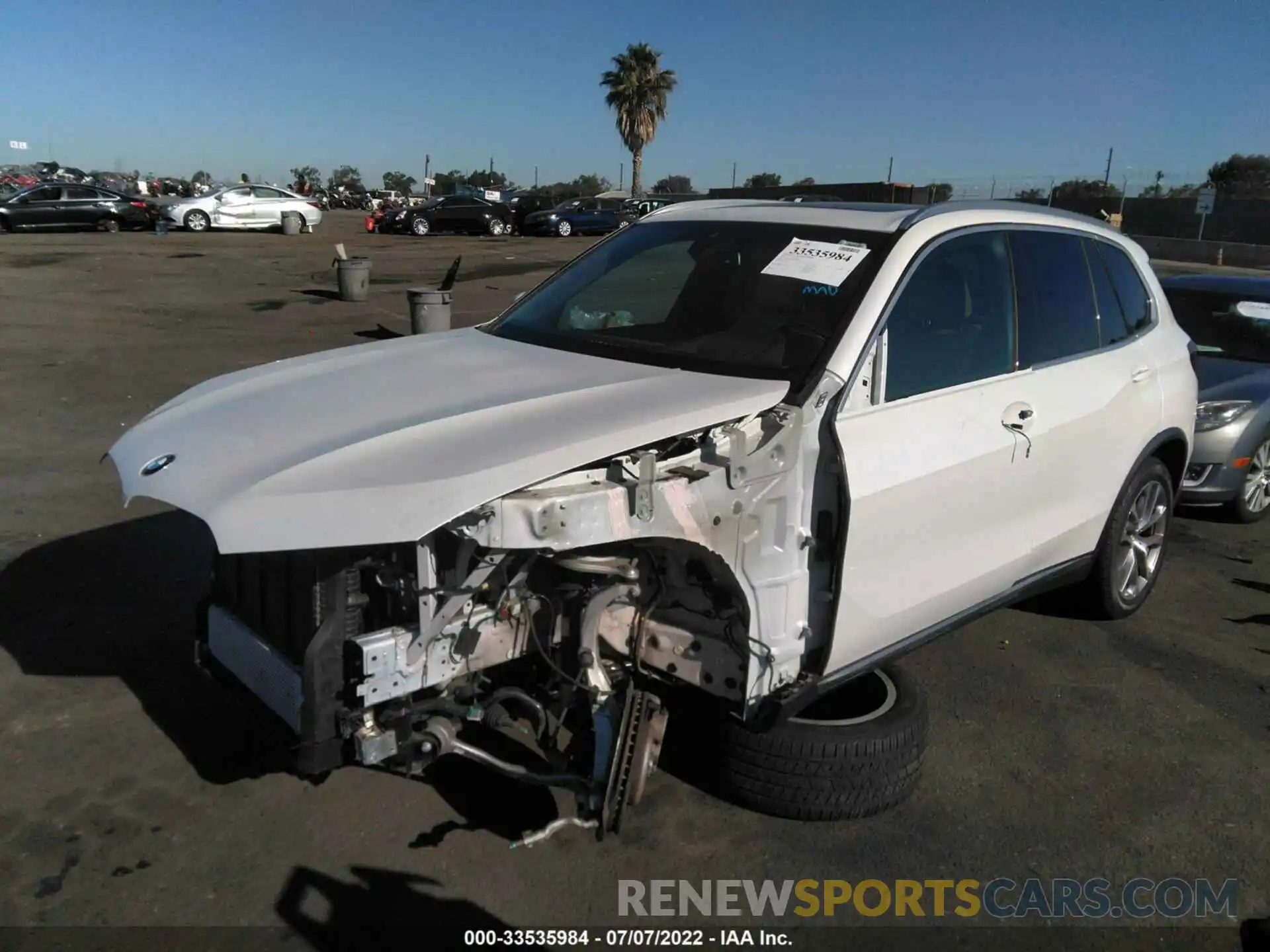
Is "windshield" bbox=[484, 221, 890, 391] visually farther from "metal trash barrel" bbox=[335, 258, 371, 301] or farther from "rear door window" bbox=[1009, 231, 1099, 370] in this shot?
"metal trash barrel" bbox=[335, 258, 371, 301]

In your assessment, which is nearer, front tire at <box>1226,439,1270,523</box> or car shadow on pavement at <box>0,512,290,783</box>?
car shadow on pavement at <box>0,512,290,783</box>

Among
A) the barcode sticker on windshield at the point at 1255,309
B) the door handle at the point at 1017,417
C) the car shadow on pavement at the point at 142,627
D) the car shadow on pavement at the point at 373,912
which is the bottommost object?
the car shadow on pavement at the point at 373,912

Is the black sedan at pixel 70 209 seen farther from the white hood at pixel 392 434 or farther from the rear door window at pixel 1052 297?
the rear door window at pixel 1052 297

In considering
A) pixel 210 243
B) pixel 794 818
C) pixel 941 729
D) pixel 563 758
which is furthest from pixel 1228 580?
pixel 210 243

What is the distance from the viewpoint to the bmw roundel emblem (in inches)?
108

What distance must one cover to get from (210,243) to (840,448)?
26.4 meters

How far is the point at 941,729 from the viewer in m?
3.84

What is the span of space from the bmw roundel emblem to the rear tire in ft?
5.98

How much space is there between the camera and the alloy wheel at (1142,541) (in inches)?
181

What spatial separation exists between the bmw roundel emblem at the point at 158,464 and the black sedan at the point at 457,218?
3068 centimetres

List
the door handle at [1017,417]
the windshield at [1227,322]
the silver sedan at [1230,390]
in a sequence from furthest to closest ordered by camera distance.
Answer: the windshield at [1227,322] → the silver sedan at [1230,390] → the door handle at [1017,417]

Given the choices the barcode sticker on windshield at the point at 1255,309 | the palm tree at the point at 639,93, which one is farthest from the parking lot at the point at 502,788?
the palm tree at the point at 639,93

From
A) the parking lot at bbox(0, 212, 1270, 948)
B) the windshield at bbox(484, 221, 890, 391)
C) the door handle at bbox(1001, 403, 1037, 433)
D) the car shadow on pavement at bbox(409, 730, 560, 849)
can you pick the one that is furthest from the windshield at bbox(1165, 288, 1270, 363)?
the car shadow on pavement at bbox(409, 730, 560, 849)

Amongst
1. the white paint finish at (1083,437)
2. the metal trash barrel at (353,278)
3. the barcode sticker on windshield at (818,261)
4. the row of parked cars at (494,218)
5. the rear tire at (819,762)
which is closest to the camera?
the rear tire at (819,762)
